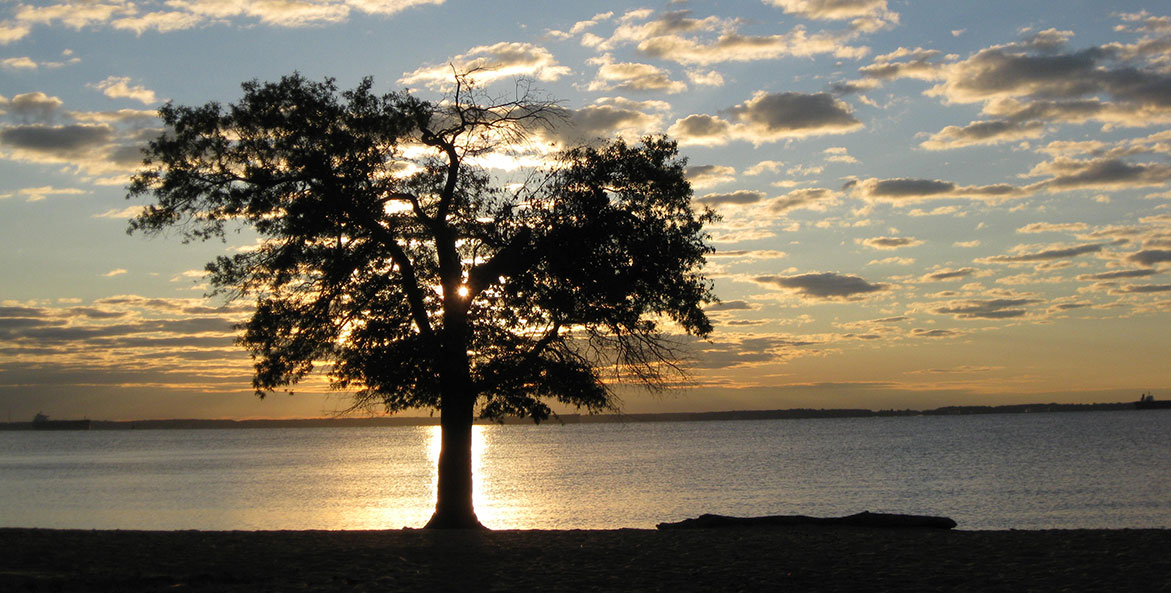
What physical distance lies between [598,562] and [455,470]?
9.12m

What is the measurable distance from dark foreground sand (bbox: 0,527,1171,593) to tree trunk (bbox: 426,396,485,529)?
4319mm

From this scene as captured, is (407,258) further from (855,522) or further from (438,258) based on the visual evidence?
(855,522)

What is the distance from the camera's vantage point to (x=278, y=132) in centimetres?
2350

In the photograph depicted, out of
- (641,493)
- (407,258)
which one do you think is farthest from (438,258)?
(641,493)

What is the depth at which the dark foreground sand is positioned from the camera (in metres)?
12.9

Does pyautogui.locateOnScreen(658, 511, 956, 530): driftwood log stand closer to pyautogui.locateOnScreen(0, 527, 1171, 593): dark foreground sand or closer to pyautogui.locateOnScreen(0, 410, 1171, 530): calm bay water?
pyautogui.locateOnScreen(0, 527, 1171, 593): dark foreground sand

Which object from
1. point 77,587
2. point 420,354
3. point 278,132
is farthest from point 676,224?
point 77,587

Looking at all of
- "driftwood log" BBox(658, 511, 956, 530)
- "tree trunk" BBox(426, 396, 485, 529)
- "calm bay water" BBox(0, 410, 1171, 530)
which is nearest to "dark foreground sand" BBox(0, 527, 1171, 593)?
"driftwood log" BBox(658, 511, 956, 530)

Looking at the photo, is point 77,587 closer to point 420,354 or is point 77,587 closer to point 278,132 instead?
point 420,354

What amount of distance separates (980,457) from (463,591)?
311 ft

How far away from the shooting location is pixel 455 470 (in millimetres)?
23422

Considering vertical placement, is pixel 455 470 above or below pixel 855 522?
above

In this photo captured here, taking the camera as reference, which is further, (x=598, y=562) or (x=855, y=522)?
(x=855, y=522)

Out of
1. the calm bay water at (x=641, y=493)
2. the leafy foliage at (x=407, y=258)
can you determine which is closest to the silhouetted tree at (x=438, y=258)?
the leafy foliage at (x=407, y=258)
